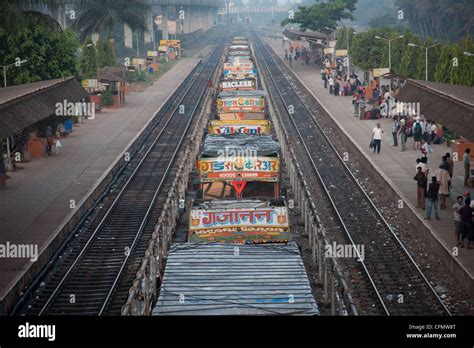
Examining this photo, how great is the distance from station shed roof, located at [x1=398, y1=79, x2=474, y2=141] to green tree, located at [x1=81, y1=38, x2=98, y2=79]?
21.6 m

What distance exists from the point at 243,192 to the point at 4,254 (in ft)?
19.6

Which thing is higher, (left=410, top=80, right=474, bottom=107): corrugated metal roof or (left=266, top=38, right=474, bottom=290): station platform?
(left=410, top=80, right=474, bottom=107): corrugated metal roof

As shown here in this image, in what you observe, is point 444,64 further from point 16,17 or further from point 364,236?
point 364,236

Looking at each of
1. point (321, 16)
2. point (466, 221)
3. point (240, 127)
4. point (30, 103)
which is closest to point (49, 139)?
point (30, 103)

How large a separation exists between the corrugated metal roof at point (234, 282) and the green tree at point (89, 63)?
3649 centimetres

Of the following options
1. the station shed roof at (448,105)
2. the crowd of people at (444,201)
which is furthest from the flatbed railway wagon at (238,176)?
the station shed roof at (448,105)

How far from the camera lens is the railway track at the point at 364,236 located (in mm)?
17703

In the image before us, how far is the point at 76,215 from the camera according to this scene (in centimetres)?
2525

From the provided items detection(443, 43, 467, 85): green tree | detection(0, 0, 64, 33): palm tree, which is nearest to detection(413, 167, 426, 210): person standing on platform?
detection(443, 43, 467, 85): green tree

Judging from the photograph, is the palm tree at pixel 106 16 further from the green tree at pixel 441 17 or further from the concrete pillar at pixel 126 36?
the green tree at pixel 441 17

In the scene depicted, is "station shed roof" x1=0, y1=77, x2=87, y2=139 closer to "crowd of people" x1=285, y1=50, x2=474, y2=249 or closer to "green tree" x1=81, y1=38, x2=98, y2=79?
"crowd of people" x1=285, y1=50, x2=474, y2=249

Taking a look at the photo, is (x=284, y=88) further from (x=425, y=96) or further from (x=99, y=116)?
(x=425, y=96)

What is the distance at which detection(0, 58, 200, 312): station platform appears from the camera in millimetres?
22312
